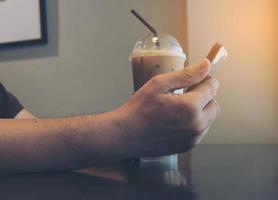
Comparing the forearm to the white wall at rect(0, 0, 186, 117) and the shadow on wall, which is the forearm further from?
the shadow on wall

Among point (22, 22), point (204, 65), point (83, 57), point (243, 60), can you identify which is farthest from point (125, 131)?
point (22, 22)

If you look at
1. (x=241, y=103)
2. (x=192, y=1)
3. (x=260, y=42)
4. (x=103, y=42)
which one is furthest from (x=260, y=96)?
(x=103, y=42)

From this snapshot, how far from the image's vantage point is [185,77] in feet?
2.27

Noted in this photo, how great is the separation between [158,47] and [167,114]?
0.20 metres

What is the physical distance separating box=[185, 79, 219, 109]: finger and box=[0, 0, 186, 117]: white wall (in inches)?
25.0

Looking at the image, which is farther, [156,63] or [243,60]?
[243,60]

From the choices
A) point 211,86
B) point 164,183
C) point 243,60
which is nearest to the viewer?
point 164,183

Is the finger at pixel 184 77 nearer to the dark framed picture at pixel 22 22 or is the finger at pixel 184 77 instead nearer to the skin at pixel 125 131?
the skin at pixel 125 131

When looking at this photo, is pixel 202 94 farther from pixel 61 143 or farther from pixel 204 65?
pixel 61 143

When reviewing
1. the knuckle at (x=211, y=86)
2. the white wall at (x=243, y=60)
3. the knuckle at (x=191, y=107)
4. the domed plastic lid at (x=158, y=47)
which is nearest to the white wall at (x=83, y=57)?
the white wall at (x=243, y=60)

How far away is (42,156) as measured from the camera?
0.76 m

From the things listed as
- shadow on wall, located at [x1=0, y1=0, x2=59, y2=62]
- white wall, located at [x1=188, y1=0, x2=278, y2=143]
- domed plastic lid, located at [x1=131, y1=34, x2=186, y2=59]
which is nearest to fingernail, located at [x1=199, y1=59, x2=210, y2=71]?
domed plastic lid, located at [x1=131, y1=34, x2=186, y2=59]

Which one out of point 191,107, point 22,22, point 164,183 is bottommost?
point 164,183

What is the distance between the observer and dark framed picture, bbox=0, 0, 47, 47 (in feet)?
5.21
